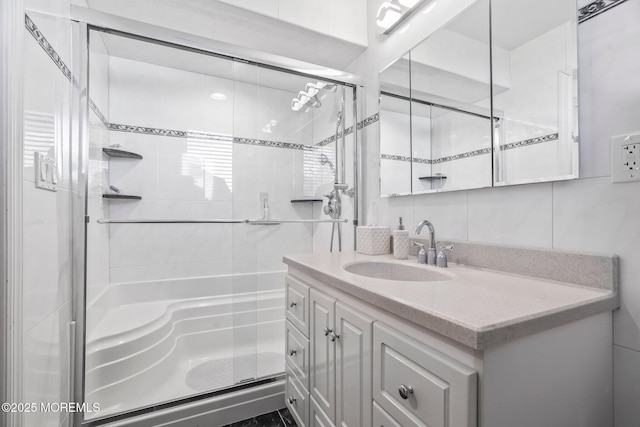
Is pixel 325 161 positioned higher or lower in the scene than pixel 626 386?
higher

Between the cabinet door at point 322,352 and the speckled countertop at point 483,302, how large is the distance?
12cm

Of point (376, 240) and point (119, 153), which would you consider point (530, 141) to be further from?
point (119, 153)

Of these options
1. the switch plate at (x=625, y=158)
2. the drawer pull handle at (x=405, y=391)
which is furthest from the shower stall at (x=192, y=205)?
the switch plate at (x=625, y=158)

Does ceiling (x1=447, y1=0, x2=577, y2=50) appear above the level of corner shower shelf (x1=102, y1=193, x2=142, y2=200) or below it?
above

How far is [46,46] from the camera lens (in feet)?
3.33

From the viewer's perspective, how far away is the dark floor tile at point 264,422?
4.82 ft

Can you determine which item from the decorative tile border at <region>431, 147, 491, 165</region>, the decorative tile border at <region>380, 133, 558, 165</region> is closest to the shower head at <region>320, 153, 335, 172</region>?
the decorative tile border at <region>380, 133, 558, 165</region>

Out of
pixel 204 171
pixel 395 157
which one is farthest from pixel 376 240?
pixel 204 171

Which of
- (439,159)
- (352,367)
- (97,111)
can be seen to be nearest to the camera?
(352,367)

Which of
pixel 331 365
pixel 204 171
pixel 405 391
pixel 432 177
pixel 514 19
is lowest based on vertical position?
pixel 331 365

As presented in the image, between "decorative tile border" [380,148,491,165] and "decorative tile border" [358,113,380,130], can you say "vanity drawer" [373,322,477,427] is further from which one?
"decorative tile border" [358,113,380,130]

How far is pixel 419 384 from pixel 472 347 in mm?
190

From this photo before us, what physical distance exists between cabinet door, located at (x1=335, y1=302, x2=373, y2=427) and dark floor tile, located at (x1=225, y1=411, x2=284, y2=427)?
2.25 feet

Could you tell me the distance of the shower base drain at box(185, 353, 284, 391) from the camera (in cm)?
158
